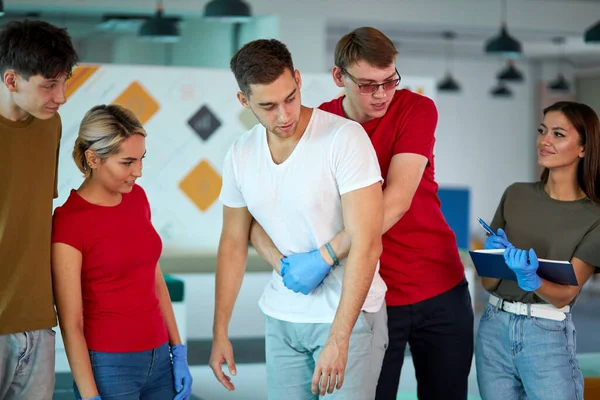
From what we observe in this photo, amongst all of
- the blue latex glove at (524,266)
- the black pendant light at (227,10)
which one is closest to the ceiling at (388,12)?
the black pendant light at (227,10)

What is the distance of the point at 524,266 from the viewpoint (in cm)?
246

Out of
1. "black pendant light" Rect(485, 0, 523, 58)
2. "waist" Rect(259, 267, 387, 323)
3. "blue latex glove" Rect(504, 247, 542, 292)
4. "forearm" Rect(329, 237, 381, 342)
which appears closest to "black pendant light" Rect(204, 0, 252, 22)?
"black pendant light" Rect(485, 0, 523, 58)

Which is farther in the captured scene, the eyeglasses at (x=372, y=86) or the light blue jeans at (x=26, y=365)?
the eyeglasses at (x=372, y=86)

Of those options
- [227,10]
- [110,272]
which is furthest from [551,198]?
[227,10]

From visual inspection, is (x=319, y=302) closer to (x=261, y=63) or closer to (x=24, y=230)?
(x=261, y=63)

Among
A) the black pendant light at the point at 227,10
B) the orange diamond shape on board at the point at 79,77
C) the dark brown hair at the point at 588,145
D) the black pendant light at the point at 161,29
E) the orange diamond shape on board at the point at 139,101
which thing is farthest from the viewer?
the black pendant light at the point at 161,29

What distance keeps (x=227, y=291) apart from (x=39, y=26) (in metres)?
0.82

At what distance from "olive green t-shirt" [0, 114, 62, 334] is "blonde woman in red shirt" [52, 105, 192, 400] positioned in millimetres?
49

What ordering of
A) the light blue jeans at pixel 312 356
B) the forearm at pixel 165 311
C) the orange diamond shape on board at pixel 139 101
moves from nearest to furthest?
the light blue jeans at pixel 312 356
the forearm at pixel 165 311
the orange diamond shape on board at pixel 139 101

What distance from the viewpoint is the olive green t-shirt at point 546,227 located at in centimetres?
260

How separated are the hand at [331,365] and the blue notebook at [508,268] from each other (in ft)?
2.45

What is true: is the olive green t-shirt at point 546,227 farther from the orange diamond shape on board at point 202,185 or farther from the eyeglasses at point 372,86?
the orange diamond shape on board at point 202,185

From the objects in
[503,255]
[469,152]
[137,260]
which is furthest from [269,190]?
[469,152]

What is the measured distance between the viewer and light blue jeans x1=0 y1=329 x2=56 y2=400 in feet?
6.68
